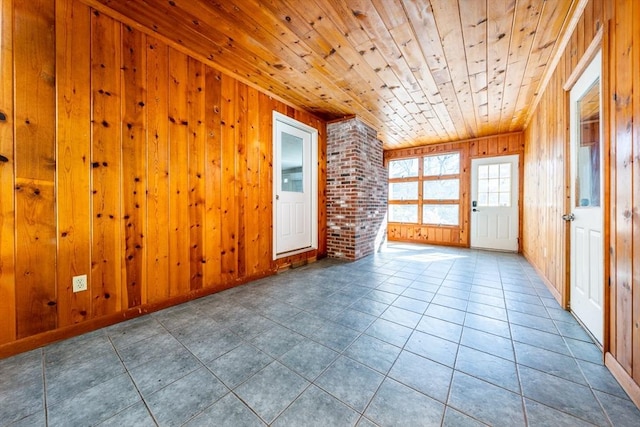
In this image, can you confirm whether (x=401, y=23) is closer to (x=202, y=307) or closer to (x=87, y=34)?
(x=87, y=34)

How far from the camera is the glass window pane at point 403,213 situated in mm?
5984

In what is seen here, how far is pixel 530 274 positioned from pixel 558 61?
2.55 metres

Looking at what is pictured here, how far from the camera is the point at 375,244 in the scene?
189 inches

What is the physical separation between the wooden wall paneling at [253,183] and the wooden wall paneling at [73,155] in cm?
147

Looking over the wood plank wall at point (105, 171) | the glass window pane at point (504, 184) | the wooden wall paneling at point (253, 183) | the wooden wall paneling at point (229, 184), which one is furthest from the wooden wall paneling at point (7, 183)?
the glass window pane at point (504, 184)

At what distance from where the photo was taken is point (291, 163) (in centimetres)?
377

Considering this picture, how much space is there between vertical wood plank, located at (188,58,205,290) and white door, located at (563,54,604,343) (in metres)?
3.25

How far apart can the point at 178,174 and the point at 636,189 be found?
3.19m

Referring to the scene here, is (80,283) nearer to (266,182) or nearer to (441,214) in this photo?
(266,182)

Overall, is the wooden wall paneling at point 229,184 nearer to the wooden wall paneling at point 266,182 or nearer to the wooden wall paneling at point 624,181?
the wooden wall paneling at point 266,182

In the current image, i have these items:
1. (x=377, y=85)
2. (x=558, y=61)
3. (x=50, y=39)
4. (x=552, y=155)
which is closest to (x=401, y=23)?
(x=377, y=85)

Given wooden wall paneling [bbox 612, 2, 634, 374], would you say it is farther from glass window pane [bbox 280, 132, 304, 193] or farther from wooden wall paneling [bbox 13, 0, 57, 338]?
wooden wall paneling [bbox 13, 0, 57, 338]

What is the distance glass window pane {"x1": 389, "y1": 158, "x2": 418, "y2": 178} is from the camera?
5.99m

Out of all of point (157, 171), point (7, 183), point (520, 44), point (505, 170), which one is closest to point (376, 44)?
point (520, 44)
